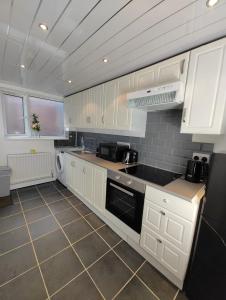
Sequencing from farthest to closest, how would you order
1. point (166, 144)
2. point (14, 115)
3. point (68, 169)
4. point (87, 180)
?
1. point (14, 115)
2. point (68, 169)
3. point (87, 180)
4. point (166, 144)

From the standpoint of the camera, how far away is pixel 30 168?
3064 mm

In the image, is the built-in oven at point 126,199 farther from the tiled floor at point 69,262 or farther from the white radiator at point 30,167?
the white radiator at point 30,167

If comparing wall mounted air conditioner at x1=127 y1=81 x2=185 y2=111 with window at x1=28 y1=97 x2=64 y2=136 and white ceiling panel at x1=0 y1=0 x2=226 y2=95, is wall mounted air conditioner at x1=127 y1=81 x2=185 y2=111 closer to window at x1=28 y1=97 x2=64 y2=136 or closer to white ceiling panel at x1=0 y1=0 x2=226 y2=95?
white ceiling panel at x1=0 y1=0 x2=226 y2=95

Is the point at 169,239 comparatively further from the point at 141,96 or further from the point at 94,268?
the point at 141,96

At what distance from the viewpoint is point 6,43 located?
1.39 m

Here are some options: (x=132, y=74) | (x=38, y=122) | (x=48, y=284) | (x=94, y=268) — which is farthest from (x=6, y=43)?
(x=94, y=268)

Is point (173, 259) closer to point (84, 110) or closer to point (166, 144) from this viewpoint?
point (166, 144)

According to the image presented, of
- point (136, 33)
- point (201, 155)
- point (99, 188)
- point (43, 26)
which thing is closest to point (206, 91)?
point (201, 155)

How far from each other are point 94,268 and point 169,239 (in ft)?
2.77

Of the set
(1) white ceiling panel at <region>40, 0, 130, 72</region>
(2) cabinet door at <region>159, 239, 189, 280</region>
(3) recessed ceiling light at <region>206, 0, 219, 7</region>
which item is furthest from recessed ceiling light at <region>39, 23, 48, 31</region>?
(2) cabinet door at <region>159, 239, 189, 280</region>

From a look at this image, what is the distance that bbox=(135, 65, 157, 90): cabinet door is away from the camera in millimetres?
1594

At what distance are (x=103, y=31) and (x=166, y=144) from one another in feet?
4.75

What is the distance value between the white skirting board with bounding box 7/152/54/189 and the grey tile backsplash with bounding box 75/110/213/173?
89.4 inches

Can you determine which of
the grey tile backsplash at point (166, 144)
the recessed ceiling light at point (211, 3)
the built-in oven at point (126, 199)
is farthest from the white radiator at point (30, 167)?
the recessed ceiling light at point (211, 3)
